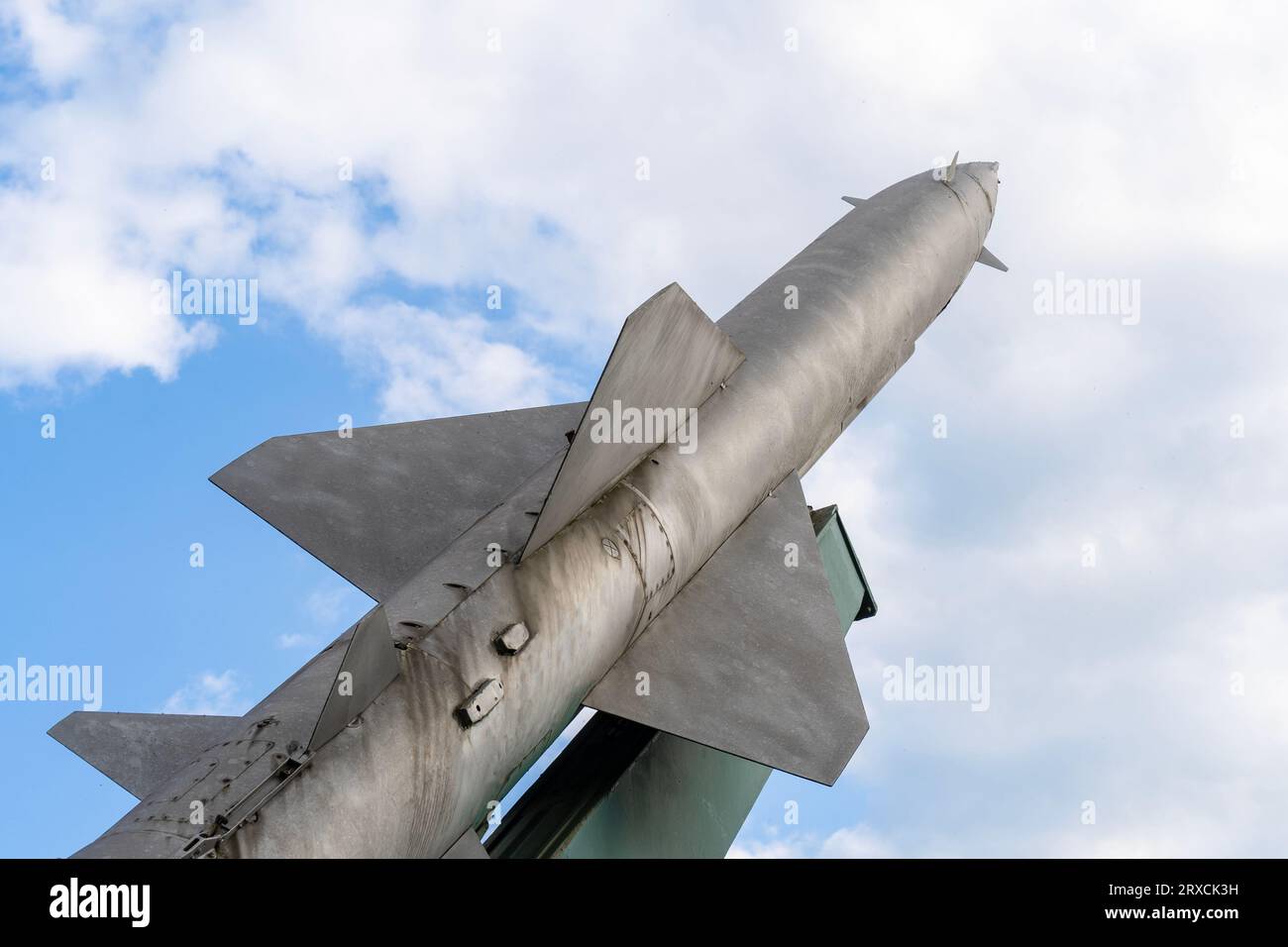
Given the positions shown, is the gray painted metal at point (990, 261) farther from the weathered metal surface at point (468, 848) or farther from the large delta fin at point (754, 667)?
the weathered metal surface at point (468, 848)

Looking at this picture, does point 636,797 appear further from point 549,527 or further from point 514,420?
point 514,420

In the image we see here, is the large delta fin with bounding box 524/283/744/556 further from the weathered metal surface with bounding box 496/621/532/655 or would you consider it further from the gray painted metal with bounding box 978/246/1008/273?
the gray painted metal with bounding box 978/246/1008/273

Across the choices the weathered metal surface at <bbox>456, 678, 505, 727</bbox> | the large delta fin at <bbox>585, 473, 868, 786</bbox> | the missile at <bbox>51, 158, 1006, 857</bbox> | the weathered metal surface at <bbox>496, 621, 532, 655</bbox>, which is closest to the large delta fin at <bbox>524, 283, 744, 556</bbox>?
the missile at <bbox>51, 158, 1006, 857</bbox>

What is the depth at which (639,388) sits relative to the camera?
21.0 ft

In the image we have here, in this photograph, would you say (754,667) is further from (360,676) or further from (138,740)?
(138,740)

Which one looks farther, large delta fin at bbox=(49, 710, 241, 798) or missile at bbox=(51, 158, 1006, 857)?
large delta fin at bbox=(49, 710, 241, 798)

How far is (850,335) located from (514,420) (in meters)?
2.53

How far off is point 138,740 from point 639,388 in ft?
10.1

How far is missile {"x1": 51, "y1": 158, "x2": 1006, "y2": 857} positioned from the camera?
496 cm

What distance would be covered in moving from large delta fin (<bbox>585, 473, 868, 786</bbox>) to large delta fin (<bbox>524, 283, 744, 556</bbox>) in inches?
39.6

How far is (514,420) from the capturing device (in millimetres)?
7949

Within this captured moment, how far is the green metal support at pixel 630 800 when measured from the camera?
6.35 m

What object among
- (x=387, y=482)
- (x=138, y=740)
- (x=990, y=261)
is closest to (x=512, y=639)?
(x=138, y=740)

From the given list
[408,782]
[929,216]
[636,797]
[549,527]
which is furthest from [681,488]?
[929,216]
